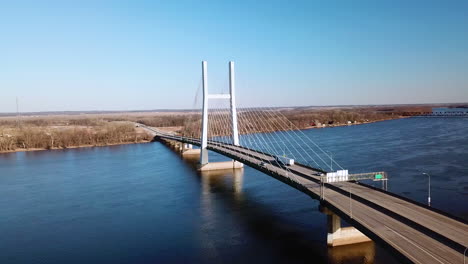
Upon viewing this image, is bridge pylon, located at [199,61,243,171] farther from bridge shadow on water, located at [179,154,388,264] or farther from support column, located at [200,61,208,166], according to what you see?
bridge shadow on water, located at [179,154,388,264]

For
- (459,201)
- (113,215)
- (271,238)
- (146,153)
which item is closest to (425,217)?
(271,238)

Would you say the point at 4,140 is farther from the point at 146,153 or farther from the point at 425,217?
the point at 425,217

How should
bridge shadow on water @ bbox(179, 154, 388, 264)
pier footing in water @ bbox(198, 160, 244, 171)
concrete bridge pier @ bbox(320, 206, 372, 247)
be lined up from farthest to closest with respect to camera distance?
pier footing in water @ bbox(198, 160, 244, 171) < concrete bridge pier @ bbox(320, 206, 372, 247) < bridge shadow on water @ bbox(179, 154, 388, 264)

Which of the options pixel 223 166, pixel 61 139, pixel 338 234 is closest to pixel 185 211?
pixel 338 234

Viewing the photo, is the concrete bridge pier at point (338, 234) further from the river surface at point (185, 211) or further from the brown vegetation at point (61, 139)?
the brown vegetation at point (61, 139)

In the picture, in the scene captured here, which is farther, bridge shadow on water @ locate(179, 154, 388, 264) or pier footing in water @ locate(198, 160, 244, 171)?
pier footing in water @ locate(198, 160, 244, 171)

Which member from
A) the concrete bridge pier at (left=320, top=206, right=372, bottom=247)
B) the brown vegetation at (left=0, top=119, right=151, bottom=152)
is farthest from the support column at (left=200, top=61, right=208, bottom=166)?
the brown vegetation at (left=0, top=119, right=151, bottom=152)

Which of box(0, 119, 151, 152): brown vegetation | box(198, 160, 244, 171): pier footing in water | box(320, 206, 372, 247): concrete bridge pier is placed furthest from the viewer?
box(0, 119, 151, 152): brown vegetation

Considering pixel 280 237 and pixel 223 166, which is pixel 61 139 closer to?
pixel 223 166
